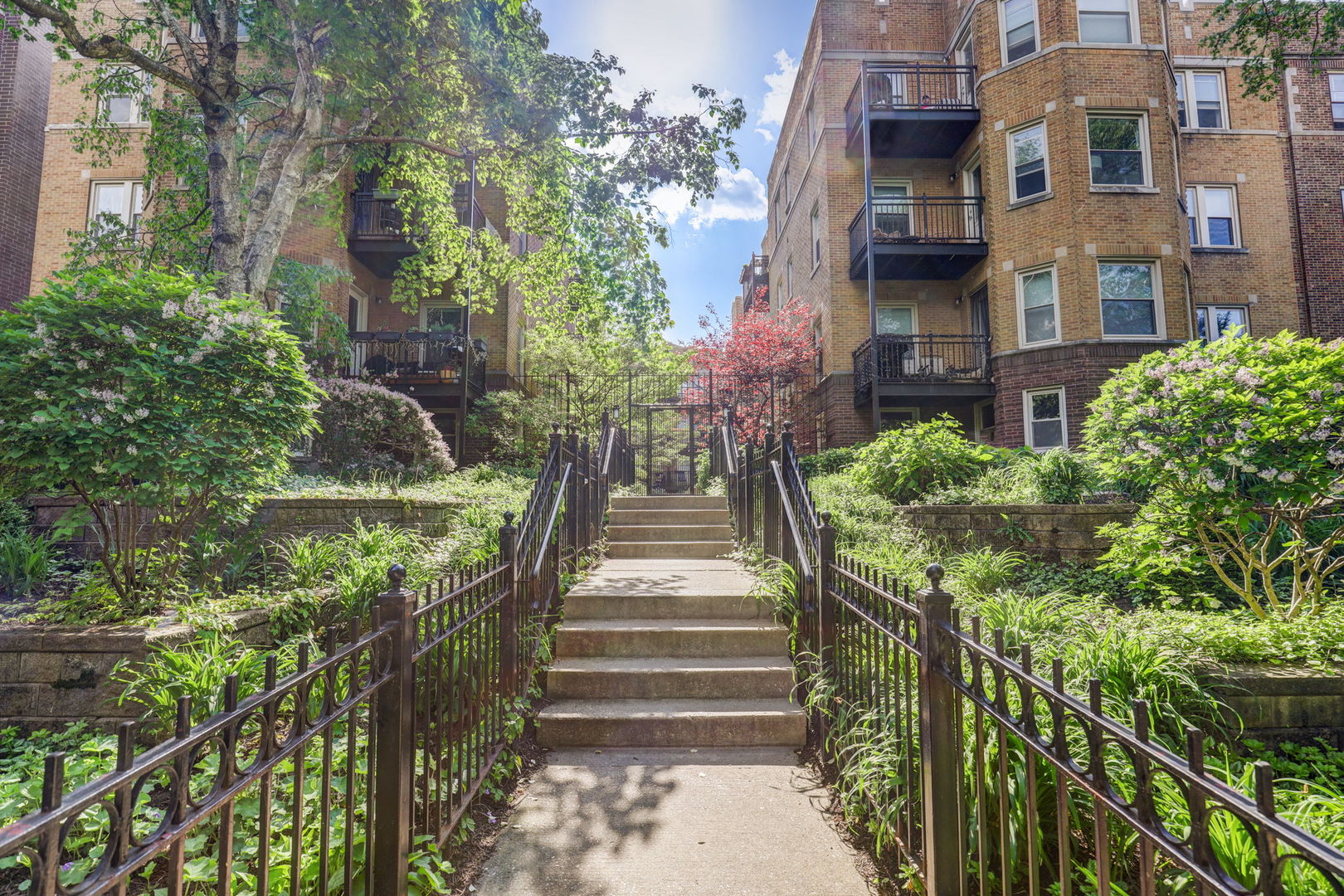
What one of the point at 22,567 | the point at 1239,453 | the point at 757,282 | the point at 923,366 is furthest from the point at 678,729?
the point at 757,282

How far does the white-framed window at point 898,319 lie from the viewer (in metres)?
14.7

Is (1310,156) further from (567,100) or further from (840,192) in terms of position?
(567,100)

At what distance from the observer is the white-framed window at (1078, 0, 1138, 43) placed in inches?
496

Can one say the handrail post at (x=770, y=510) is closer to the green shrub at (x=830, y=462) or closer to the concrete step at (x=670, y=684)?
the concrete step at (x=670, y=684)

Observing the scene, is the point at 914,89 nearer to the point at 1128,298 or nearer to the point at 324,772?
the point at 1128,298

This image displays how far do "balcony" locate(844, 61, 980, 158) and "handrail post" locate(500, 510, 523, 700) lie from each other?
43.1 feet

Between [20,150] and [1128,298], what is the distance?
24.1 m

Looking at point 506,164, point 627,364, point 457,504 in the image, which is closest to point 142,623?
point 457,504

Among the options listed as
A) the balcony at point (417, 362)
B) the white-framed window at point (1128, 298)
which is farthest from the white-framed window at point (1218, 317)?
the balcony at point (417, 362)

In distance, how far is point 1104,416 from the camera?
5.60 m

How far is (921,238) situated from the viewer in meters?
13.2

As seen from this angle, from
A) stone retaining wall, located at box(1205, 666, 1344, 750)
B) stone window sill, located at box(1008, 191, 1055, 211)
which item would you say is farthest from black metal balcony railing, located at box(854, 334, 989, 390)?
stone retaining wall, located at box(1205, 666, 1344, 750)

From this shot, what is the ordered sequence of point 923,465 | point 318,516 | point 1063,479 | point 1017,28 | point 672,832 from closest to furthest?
point 672,832, point 318,516, point 1063,479, point 923,465, point 1017,28

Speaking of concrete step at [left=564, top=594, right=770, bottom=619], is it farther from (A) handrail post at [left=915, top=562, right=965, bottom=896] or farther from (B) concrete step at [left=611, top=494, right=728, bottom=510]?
(B) concrete step at [left=611, top=494, right=728, bottom=510]
